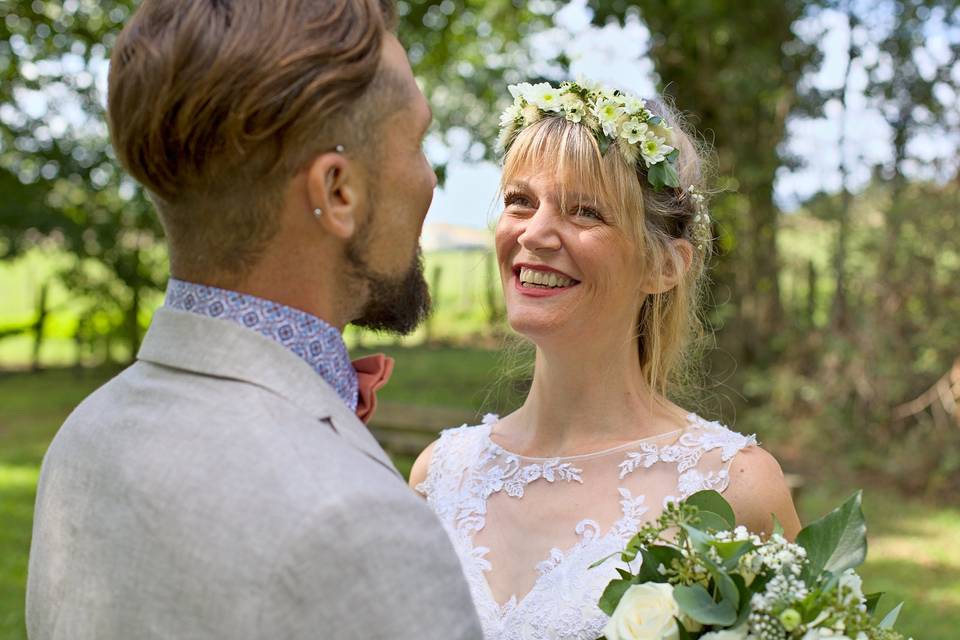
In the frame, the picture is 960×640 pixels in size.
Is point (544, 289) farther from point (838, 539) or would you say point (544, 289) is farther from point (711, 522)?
point (838, 539)

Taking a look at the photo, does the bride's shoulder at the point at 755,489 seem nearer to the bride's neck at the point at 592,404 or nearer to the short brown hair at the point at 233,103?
the bride's neck at the point at 592,404

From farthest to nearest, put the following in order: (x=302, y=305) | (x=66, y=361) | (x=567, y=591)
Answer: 1. (x=66, y=361)
2. (x=567, y=591)
3. (x=302, y=305)

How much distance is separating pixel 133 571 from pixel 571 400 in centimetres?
175

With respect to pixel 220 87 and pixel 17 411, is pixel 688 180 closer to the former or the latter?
pixel 220 87

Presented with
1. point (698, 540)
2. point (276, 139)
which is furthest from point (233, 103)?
point (698, 540)

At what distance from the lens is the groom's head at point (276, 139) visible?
1.41 m

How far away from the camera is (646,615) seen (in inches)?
71.8

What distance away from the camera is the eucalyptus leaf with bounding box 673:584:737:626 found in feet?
5.74

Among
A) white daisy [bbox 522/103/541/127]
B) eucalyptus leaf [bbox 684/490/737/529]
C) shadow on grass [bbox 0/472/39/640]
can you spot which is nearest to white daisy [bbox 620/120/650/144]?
white daisy [bbox 522/103/541/127]

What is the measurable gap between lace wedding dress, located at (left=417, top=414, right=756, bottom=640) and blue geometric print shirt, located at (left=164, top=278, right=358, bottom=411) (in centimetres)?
114

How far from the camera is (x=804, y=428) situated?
10781 mm

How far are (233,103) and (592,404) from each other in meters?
1.77

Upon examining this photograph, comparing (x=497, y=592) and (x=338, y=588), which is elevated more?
(x=338, y=588)

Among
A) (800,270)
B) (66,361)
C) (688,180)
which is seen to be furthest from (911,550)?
(66,361)
